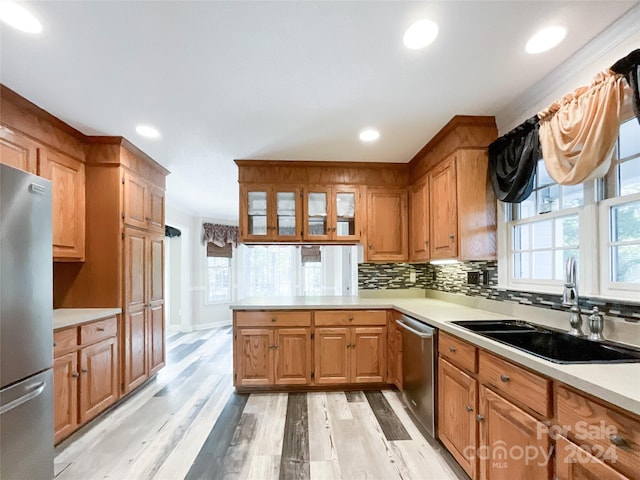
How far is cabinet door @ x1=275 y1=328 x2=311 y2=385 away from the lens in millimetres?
2910

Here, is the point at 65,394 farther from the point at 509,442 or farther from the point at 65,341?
the point at 509,442

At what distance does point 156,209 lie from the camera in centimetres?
333

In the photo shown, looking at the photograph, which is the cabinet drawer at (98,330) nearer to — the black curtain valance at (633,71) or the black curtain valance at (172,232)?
the black curtain valance at (172,232)

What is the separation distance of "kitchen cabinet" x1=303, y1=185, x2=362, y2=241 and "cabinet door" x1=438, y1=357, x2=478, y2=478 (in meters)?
1.67

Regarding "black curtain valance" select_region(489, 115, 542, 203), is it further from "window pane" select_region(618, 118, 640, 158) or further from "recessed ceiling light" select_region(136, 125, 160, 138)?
"recessed ceiling light" select_region(136, 125, 160, 138)

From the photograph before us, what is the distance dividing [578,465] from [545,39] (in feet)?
6.05

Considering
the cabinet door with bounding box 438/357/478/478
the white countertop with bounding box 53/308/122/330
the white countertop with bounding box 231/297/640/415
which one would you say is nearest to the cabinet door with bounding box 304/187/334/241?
the white countertop with bounding box 231/297/640/415

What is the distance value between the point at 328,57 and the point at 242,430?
2.62 metres

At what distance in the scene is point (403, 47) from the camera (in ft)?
4.93

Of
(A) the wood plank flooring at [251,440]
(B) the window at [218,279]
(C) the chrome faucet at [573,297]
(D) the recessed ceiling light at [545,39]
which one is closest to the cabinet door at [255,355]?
(A) the wood plank flooring at [251,440]

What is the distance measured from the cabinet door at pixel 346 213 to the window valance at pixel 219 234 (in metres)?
3.66

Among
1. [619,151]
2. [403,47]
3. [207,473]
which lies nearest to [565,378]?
[619,151]

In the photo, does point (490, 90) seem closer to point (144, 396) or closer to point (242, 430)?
point (242, 430)

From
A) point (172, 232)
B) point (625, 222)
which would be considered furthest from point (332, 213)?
point (172, 232)
